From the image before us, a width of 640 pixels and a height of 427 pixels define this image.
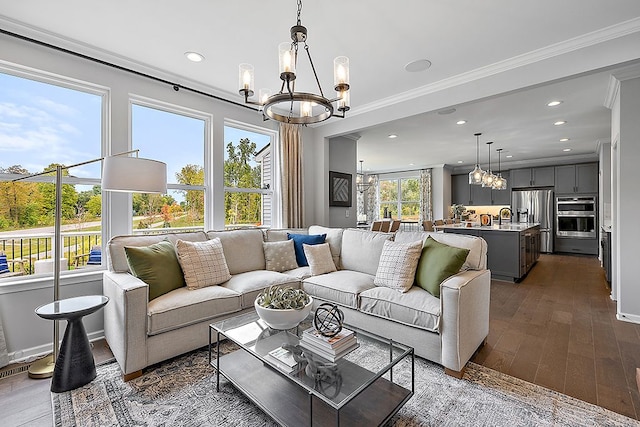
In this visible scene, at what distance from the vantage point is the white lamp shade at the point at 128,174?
2.18 metres

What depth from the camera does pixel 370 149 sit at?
7.02 m

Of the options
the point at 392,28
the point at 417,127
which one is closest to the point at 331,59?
the point at 392,28

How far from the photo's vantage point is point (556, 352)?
2469 mm

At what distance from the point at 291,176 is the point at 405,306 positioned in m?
2.74

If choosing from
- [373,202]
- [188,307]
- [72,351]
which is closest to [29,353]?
[72,351]

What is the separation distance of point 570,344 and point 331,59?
11.2 feet

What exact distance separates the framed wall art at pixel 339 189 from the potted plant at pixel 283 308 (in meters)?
3.25

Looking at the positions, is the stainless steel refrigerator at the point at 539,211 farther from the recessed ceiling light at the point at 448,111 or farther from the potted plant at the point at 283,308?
the potted plant at the point at 283,308

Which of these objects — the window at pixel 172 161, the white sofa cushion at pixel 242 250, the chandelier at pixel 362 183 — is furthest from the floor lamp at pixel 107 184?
the chandelier at pixel 362 183

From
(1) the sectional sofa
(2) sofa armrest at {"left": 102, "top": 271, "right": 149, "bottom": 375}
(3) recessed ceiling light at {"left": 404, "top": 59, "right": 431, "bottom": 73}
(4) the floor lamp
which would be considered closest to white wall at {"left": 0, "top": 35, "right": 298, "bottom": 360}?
(4) the floor lamp

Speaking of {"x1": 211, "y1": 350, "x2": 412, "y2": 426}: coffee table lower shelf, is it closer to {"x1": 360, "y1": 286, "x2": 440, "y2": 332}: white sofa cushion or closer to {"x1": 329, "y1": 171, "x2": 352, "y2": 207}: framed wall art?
{"x1": 360, "y1": 286, "x2": 440, "y2": 332}: white sofa cushion

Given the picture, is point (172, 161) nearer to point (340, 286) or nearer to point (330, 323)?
point (340, 286)

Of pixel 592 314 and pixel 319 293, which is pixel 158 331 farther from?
pixel 592 314

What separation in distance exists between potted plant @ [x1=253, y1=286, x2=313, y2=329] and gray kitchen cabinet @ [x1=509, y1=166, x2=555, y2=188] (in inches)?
346
